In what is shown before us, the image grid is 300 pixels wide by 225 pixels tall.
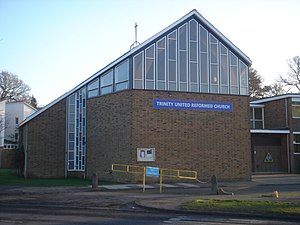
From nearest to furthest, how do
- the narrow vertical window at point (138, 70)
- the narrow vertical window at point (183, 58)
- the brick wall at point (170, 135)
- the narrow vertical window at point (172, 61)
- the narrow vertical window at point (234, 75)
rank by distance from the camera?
the brick wall at point (170, 135)
the narrow vertical window at point (138, 70)
the narrow vertical window at point (172, 61)
the narrow vertical window at point (183, 58)
the narrow vertical window at point (234, 75)

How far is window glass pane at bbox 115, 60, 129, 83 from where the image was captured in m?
27.6

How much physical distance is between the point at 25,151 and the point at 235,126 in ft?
50.5

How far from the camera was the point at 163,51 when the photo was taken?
1110 inches

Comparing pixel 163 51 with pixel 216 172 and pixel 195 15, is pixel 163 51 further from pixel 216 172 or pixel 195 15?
pixel 216 172

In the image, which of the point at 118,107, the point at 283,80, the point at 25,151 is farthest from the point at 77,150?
the point at 283,80

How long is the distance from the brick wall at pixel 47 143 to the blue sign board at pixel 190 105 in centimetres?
870

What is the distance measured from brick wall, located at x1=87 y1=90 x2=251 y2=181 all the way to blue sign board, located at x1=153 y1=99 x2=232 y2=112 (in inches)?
10.4

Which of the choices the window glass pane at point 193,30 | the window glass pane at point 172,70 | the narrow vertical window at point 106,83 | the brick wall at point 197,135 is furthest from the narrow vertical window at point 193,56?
the narrow vertical window at point 106,83

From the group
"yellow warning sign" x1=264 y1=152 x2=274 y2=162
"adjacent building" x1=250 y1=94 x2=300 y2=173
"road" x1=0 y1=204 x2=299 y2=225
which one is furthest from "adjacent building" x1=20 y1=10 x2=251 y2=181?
"road" x1=0 y1=204 x2=299 y2=225

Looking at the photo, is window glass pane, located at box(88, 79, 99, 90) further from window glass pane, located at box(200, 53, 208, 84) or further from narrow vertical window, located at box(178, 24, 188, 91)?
window glass pane, located at box(200, 53, 208, 84)

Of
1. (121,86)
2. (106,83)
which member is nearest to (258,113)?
(106,83)

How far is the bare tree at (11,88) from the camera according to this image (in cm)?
6762

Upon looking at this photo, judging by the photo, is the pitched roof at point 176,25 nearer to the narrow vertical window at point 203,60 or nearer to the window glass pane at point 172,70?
the narrow vertical window at point 203,60

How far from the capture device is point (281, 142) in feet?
124
